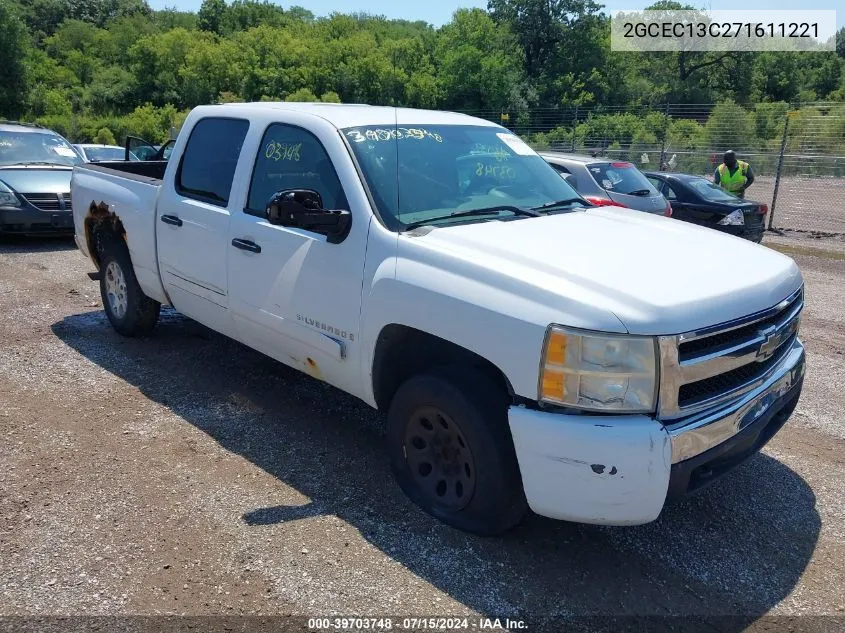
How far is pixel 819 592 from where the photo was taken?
10.4 feet

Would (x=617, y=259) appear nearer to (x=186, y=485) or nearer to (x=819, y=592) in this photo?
(x=819, y=592)

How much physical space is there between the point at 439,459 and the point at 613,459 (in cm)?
Result: 96

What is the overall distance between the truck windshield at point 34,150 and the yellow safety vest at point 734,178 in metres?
11.5

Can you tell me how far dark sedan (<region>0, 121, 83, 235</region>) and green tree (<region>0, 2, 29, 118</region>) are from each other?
34.0 meters

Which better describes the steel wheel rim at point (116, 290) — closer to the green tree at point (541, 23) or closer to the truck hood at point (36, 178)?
the truck hood at point (36, 178)

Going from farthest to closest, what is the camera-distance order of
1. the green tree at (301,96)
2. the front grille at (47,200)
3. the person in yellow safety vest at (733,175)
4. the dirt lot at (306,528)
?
the green tree at (301,96), the person in yellow safety vest at (733,175), the front grille at (47,200), the dirt lot at (306,528)

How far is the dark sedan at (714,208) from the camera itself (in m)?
12.6

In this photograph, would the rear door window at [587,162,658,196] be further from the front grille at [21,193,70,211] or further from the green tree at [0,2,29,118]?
the green tree at [0,2,29,118]

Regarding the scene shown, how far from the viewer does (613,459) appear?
2887mm

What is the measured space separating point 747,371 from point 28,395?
15.2ft

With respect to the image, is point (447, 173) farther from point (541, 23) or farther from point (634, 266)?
point (541, 23)

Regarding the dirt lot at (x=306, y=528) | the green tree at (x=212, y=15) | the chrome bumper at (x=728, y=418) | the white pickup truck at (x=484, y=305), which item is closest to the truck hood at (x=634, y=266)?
the white pickup truck at (x=484, y=305)

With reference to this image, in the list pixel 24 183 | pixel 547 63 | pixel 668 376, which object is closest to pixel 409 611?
pixel 668 376

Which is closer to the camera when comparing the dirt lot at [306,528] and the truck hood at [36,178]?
the dirt lot at [306,528]
